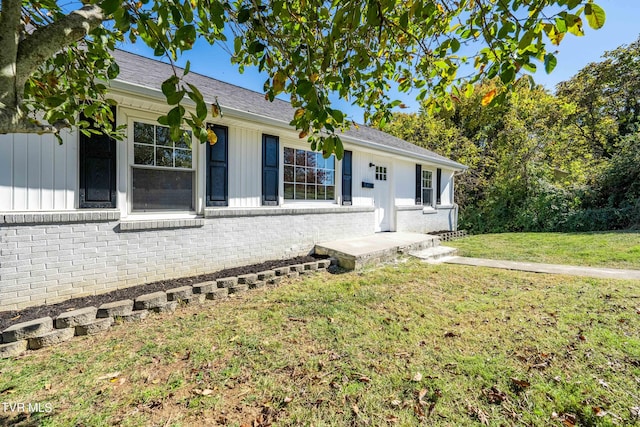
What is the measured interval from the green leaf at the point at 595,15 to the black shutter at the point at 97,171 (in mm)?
5274

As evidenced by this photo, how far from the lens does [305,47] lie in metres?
2.06

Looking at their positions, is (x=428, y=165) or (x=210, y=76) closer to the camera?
(x=210, y=76)

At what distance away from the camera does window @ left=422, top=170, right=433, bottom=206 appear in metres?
11.3

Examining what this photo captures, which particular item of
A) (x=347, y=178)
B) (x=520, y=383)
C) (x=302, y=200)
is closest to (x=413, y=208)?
(x=347, y=178)

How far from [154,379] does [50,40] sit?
258 cm

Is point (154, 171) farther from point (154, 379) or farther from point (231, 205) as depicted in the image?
point (154, 379)

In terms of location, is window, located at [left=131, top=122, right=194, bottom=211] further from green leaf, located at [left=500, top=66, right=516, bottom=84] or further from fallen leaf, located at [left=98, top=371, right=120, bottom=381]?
green leaf, located at [left=500, top=66, right=516, bottom=84]

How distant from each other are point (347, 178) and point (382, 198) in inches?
84.2

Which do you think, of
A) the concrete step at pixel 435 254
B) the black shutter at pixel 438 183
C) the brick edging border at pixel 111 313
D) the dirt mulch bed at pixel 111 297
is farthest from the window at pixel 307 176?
the black shutter at pixel 438 183

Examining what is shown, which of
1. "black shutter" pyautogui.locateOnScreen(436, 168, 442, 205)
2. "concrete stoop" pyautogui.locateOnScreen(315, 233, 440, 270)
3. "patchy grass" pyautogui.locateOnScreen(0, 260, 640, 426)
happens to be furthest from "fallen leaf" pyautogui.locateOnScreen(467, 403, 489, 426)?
"black shutter" pyautogui.locateOnScreen(436, 168, 442, 205)

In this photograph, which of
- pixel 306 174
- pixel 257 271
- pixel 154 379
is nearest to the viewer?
pixel 154 379

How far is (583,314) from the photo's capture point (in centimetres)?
361

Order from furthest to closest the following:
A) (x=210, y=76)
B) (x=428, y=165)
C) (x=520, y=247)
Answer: (x=428, y=165), (x=520, y=247), (x=210, y=76)

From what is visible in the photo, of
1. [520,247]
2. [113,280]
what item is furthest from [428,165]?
[113,280]
